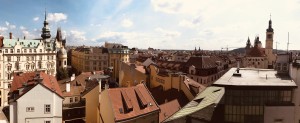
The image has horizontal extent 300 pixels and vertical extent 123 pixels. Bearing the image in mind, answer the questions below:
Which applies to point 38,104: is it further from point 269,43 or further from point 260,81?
point 269,43

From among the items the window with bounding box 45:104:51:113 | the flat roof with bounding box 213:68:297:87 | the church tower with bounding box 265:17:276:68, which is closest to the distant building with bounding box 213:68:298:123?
the flat roof with bounding box 213:68:297:87

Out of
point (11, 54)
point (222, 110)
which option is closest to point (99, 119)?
point (222, 110)

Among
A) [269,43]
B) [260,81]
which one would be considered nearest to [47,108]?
[260,81]

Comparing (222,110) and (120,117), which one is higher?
(222,110)

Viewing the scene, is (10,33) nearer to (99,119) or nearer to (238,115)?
(99,119)

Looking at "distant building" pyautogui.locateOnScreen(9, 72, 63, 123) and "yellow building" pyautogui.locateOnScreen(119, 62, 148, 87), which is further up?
"yellow building" pyautogui.locateOnScreen(119, 62, 148, 87)

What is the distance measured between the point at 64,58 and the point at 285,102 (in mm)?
97464

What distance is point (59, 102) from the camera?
116 feet

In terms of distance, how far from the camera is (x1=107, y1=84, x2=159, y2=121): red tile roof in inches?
1226

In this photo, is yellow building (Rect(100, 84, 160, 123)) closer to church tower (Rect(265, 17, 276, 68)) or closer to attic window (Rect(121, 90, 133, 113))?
attic window (Rect(121, 90, 133, 113))

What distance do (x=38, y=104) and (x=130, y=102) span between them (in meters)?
12.1

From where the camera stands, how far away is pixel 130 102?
32969 millimetres

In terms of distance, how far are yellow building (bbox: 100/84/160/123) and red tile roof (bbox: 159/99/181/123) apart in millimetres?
897

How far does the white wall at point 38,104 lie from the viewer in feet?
109
